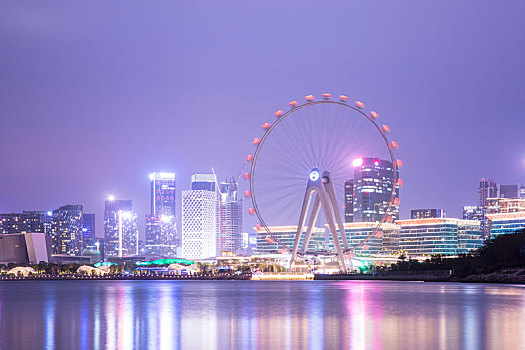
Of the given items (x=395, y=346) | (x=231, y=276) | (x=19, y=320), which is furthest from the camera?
(x=231, y=276)

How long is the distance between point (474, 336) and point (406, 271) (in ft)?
434

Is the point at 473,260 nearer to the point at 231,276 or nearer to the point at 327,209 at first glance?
→ the point at 327,209

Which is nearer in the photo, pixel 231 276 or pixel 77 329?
pixel 77 329

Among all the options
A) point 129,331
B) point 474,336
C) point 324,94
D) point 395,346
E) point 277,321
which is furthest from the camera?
point 324,94

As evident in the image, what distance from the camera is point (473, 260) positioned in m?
120

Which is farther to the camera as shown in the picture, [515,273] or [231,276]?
[231,276]

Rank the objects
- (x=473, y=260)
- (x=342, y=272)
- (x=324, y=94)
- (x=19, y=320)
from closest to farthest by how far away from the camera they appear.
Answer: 1. (x=19, y=320)
2. (x=324, y=94)
3. (x=473, y=260)
4. (x=342, y=272)

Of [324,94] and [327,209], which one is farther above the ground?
[324,94]

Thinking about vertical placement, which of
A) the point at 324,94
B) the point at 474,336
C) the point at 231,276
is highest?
the point at 324,94

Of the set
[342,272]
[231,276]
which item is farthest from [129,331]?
[231,276]

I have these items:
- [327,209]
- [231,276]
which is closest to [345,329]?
[327,209]

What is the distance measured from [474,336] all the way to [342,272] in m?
121

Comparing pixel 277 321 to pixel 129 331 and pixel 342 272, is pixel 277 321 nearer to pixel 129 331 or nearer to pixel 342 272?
pixel 129 331

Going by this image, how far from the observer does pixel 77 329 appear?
3325 centimetres
